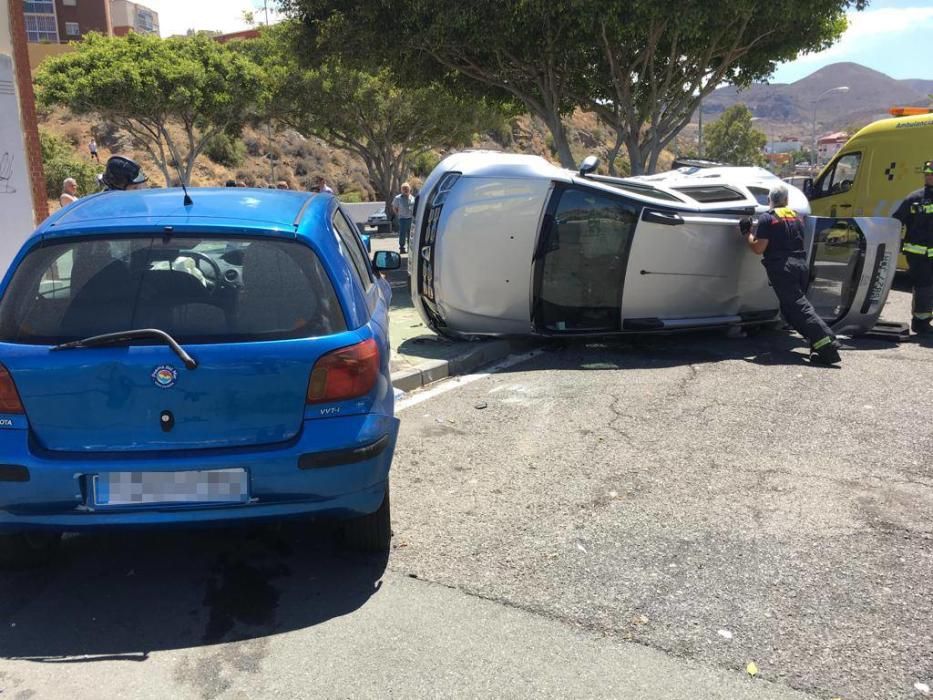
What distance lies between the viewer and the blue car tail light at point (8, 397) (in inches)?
117

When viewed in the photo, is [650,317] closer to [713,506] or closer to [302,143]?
[713,506]

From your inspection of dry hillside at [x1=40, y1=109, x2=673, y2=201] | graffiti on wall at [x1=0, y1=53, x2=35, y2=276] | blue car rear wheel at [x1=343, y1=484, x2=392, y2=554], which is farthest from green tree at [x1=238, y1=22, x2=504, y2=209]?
blue car rear wheel at [x1=343, y1=484, x2=392, y2=554]

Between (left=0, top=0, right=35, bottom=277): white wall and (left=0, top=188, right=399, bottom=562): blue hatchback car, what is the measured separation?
21.7ft

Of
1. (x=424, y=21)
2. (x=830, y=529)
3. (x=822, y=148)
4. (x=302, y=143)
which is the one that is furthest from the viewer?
(x=822, y=148)

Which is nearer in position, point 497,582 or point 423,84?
point 497,582

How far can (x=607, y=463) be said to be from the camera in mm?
4785

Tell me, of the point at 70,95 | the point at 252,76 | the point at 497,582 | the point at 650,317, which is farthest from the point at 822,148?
the point at 497,582

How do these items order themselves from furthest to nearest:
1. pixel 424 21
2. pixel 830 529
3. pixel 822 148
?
1. pixel 822 148
2. pixel 424 21
3. pixel 830 529

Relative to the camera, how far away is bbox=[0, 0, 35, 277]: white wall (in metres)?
8.88

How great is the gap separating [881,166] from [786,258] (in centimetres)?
681

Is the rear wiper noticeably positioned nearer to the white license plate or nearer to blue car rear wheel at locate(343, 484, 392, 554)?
the white license plate

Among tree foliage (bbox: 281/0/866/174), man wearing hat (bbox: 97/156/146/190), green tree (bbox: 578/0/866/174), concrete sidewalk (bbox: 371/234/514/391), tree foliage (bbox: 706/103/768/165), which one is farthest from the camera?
tree foliage (bbox: 706/103/768/165)

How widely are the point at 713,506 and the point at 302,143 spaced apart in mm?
56066

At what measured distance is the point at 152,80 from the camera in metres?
21.5
